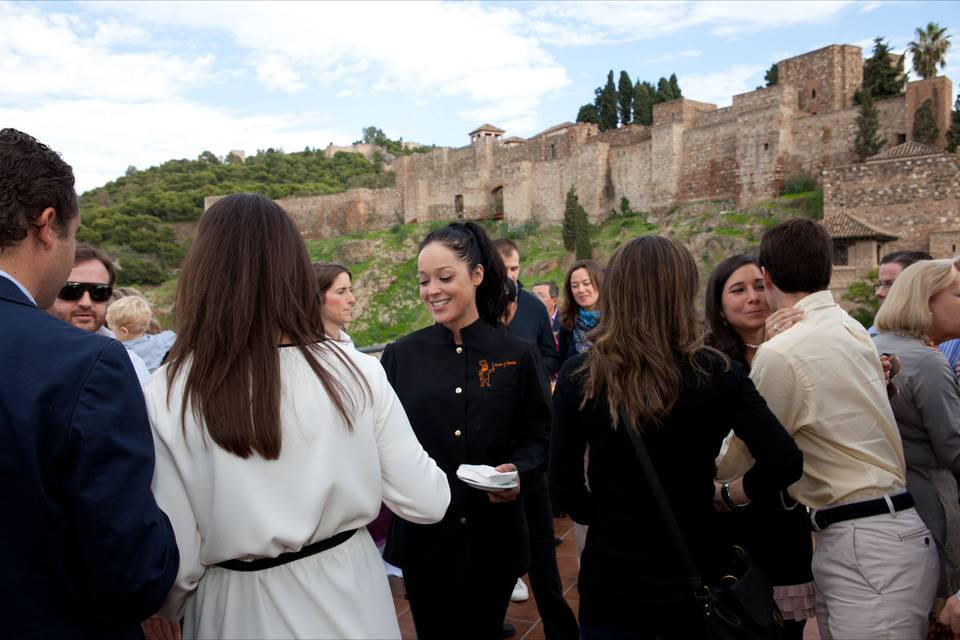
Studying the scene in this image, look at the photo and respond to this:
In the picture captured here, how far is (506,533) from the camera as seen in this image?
2.81 meters

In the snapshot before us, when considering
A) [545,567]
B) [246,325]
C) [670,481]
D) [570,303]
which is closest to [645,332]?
[670,481]

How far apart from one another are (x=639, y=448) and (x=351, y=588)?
959mm

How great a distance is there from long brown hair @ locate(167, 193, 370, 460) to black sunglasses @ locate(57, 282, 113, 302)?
2096 millimetres

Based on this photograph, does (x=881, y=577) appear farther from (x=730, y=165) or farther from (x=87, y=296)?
(x=730, y=165)

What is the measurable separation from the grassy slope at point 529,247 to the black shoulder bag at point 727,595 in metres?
22.9

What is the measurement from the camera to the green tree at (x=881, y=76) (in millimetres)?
29188

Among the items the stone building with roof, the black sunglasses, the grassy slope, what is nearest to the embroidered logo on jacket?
the black sunglasses

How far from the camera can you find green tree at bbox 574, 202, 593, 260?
3130 centimetres

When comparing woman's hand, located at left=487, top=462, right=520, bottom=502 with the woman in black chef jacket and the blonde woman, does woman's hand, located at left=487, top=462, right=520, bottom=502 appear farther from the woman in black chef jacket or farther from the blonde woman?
the blonde woman

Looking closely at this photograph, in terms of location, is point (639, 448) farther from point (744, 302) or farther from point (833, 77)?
point (833, 77)

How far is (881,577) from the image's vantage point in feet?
8.15

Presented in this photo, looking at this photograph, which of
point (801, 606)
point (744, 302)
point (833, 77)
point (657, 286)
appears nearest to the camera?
point (657, 286)

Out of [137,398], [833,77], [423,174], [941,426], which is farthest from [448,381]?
[423,174]

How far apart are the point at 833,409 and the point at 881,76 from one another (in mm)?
32671
